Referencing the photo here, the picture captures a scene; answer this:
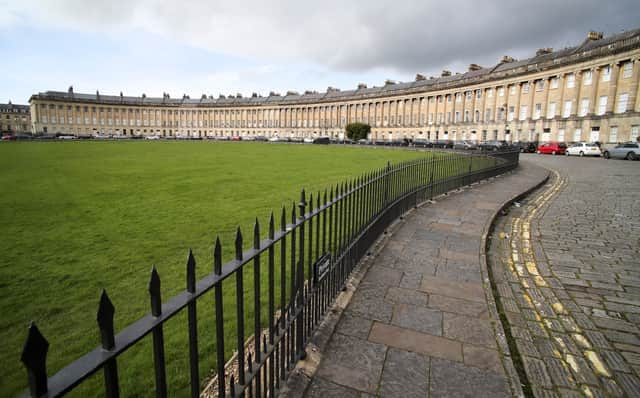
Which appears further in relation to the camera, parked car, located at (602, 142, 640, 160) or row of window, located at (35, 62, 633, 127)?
row of window, located at (35, 62, 633, 127)

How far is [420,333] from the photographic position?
3732 millimetres

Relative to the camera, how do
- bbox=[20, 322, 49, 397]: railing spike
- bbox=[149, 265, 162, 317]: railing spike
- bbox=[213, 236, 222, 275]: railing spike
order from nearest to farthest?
bbox=[20, 322, 49, 397]: railing spike
bbox=[149, 265, 162, 317]: railing spike
bbox=[213, 236, 222, 275]: railing spike

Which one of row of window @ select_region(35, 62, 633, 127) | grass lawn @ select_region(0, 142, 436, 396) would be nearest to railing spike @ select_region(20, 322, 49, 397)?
grass lawn @ select_region(0, 142, 436, 396)

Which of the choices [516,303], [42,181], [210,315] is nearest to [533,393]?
[516,303]

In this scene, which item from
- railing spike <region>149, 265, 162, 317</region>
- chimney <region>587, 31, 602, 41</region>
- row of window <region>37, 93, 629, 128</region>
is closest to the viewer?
railing spike <region>149, 265, 162, 317</region>

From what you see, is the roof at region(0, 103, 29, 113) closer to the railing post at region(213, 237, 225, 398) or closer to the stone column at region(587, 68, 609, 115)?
the stone column at region(587, 68, 609, 115)

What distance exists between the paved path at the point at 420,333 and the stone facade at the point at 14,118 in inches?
5910

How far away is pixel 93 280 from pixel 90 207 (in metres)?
5.32

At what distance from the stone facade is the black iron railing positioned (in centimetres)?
14927

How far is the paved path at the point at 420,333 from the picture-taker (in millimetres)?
2982

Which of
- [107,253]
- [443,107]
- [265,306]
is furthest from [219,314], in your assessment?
[443,107]

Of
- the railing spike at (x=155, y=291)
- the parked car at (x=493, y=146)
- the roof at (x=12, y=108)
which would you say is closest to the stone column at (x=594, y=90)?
the parked car at (x=493, y=146)

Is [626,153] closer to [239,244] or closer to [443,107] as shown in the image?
[239,244]

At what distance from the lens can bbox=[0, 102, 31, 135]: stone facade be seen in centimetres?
11931
